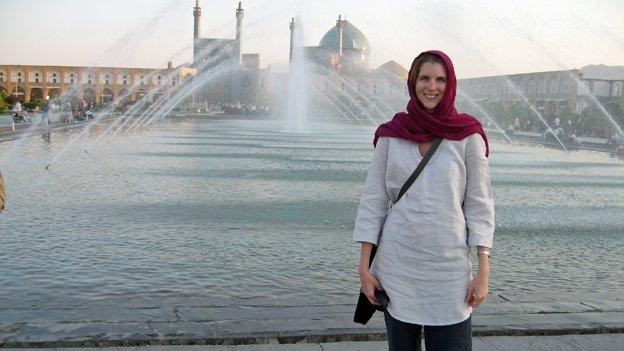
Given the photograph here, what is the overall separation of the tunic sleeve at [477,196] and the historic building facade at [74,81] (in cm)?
8878

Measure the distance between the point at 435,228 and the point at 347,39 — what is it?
90.4m

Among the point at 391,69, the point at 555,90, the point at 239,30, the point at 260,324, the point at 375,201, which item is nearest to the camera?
the point at 375,201

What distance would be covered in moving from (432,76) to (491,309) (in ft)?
7.86

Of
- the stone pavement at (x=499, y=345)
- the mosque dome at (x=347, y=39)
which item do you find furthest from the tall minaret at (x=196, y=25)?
the stone pavement at (x=499, y=345)

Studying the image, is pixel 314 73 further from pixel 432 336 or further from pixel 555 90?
pixel 432 336

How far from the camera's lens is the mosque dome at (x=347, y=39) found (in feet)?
289

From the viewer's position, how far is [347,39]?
90.6m

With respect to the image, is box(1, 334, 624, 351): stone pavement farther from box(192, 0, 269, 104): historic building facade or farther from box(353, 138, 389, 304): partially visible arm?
box(192, 0, 269, 104): historic building facade

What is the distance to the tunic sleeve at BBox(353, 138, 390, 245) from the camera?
2.21 metres

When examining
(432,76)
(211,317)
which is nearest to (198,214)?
(211,317)

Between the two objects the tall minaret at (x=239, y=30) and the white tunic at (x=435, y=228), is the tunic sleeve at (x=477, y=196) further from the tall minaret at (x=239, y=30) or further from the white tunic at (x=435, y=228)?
the tall minaret at (x=239, y=30)

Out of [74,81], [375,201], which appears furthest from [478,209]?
[74,81]

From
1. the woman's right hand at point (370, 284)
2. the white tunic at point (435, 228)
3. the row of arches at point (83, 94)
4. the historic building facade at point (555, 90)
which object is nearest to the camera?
the white tunic at point (435, 228)

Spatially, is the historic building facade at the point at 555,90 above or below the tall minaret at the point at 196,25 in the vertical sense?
below
